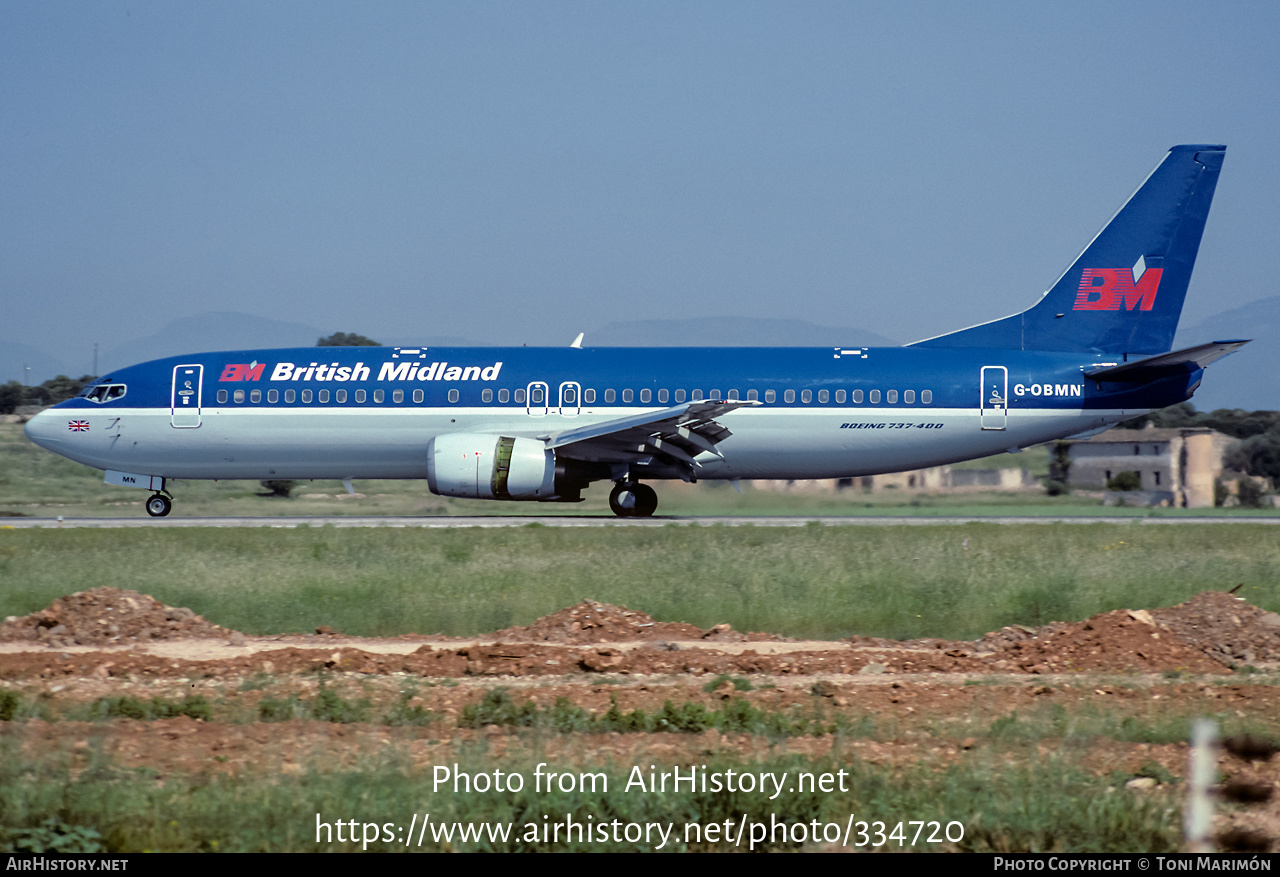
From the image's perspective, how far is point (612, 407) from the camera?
29172mm

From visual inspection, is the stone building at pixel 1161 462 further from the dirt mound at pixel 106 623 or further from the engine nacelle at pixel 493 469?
the dirt mound at pixel 106 623

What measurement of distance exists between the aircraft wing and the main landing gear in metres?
0.97

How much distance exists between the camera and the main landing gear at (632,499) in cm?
2955

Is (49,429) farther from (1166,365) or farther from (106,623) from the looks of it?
(1166,365)

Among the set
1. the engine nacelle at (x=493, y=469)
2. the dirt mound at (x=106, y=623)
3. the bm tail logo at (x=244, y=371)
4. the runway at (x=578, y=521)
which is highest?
the bm tail logo at (x=244, y=371)

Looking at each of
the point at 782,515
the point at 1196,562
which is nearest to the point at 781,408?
the point at 782,515

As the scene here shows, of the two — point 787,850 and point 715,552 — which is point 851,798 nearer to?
point 787,850

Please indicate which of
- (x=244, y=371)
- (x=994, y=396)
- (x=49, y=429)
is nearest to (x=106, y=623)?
(x=244, y=371)

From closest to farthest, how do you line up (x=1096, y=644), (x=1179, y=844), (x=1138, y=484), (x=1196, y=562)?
(x=1179, y=844)
(x=1096, y=644)
(x=1196, y=562)
(x=1138, y=484)

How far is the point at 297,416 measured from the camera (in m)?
29.3

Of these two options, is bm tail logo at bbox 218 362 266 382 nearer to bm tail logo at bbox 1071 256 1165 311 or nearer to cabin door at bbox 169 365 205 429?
cabin door at bbox 169 365 205 429

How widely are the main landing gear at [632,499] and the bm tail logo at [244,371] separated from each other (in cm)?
914

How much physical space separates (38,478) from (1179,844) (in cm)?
4979

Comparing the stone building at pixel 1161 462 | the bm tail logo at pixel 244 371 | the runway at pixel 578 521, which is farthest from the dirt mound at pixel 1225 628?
the stone building at pixel 1161 462
